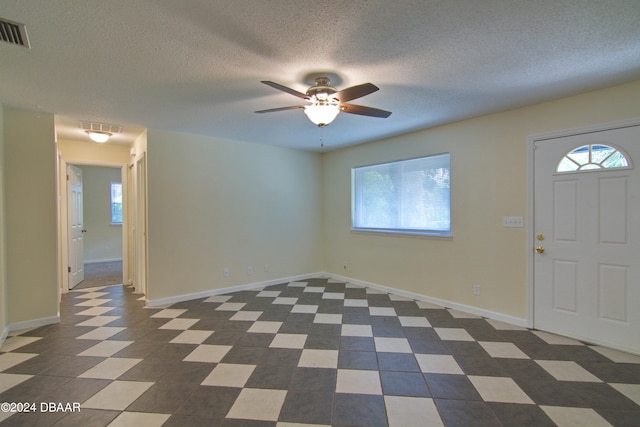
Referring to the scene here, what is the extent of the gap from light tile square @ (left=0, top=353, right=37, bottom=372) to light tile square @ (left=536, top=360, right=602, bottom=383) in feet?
14.9

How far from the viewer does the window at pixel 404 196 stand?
157 inches

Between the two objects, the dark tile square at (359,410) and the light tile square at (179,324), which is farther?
the light tile square at (179,324)

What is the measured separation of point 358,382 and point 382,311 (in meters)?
1.62

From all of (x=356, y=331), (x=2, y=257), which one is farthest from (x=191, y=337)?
(x=2, y=257)

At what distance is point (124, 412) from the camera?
1882 mm

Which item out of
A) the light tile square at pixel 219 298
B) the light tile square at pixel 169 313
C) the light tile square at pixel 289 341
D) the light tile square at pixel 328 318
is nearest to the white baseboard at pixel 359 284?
the light tile square at pixel 219 298

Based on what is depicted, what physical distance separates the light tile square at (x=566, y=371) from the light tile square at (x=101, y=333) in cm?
419

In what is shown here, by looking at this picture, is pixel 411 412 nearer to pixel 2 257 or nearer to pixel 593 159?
pixel 593 159

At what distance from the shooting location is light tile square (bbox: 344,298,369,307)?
397 cm

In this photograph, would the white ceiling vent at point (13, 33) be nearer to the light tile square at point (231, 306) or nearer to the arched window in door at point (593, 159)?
the light tile square at point (231, 306)

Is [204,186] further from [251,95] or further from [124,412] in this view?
[124,412]

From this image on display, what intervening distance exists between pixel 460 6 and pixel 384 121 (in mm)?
2060

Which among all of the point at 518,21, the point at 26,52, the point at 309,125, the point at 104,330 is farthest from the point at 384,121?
the point at 104,330

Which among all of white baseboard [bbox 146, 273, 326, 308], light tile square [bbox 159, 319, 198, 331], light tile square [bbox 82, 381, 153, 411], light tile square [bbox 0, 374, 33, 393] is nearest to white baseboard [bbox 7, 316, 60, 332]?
white baseboard [bbox 146, 273, 326, 308]
